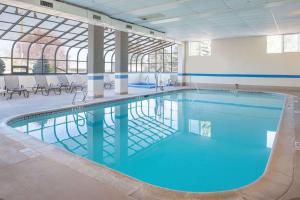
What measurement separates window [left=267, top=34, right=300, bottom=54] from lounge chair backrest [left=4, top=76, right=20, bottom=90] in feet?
43.7

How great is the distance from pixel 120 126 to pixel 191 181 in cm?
342

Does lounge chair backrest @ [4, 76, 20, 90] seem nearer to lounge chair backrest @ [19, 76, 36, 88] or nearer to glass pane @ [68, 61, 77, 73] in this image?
lounge chair backrest @ [19, 76, 36, 88]

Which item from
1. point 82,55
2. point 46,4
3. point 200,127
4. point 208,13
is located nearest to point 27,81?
point 82,55

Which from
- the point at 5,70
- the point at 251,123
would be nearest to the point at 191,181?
the point at 251,123

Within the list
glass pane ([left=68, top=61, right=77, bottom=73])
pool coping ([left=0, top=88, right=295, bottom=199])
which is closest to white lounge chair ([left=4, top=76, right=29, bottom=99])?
glass pane ([left=68, top=61, right=77, bottom=73])

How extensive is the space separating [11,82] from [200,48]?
38.1ft

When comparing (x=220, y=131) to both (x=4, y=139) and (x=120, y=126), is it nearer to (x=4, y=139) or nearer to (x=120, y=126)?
(x=120, y=126)

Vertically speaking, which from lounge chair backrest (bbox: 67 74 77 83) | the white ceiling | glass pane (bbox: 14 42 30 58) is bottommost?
lounge chair backrest (bbox: 67 74 77 83)

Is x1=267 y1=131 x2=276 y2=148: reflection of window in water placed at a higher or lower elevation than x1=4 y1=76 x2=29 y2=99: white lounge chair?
lower

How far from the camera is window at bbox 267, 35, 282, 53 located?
543 inches

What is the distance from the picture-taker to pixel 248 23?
1076 centimetres

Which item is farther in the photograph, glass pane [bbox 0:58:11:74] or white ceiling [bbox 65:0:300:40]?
glass pane [bbox 0:58:11:74]

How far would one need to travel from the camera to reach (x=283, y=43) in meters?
13.7

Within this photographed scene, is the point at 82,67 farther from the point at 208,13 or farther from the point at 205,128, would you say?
the point at 205,128
